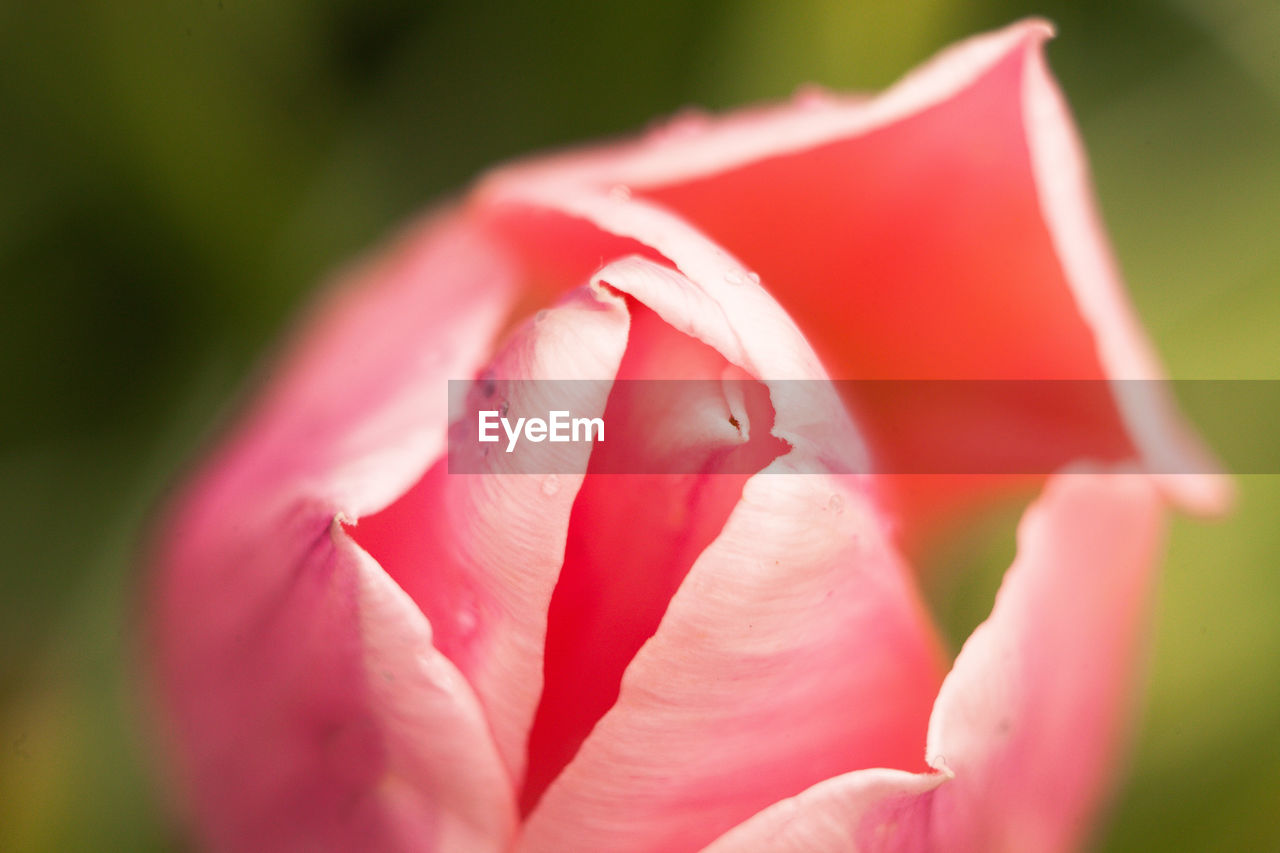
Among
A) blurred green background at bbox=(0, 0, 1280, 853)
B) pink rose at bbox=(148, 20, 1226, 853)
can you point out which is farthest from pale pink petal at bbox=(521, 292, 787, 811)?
blurred green background at bbox=(0, 0, 1280, 853)

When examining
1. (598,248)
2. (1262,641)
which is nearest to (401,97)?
(598,248)

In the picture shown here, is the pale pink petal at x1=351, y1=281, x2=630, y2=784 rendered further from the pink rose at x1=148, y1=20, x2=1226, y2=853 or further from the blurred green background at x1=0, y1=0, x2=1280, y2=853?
the blurred green background at x1=0, y1=0, x2=1280, y2=853

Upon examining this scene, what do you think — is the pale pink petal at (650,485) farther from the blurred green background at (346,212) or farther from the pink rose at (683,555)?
the blurred green background at (346,212)

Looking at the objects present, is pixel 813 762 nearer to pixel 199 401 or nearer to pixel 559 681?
pixel 559 681

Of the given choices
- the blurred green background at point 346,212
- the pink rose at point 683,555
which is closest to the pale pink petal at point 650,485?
the pink rose at point 683,555

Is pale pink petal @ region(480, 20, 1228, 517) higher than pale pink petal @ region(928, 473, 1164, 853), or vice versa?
pale pink petal @ region(480, 20, 1228, 517)

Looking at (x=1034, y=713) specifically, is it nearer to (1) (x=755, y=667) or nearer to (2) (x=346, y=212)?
(1) (x=755, y=667)
